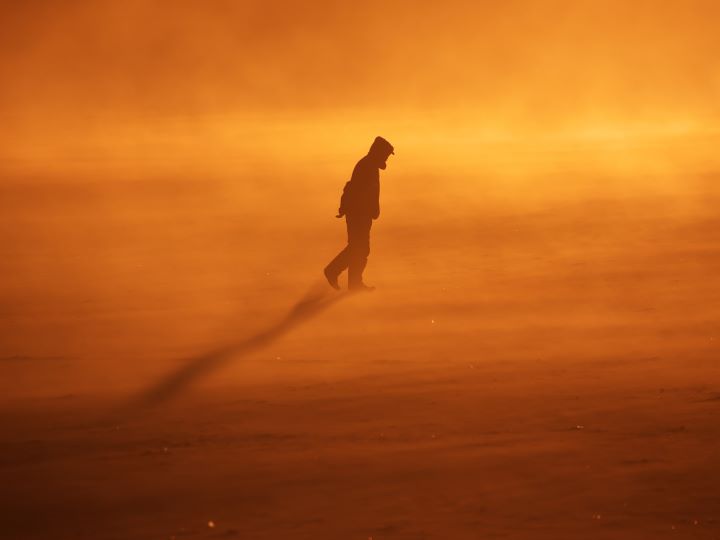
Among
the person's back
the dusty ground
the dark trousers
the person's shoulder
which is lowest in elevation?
the dusty ground

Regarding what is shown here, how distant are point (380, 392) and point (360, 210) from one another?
543 centimetres

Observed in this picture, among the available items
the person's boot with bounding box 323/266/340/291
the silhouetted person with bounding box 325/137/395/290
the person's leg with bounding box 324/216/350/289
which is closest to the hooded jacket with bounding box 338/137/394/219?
the silhouetted person with bounding box 325/137/395/290

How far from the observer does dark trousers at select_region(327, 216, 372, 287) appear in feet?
57.6

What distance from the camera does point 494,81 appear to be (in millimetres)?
71750

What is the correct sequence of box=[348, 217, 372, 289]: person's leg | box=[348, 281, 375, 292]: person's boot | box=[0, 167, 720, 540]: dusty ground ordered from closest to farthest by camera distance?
box=[0, 167, 720, 540]: dusty ground
box=[348, 217, 372, 289]: person's leg
box=[348, 281, 375, 292]: person's boot

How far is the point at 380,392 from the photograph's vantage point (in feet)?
40.6

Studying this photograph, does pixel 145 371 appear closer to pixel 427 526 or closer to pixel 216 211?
pixel 427 526

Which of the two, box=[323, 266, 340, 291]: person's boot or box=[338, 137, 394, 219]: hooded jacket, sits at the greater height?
box=[338, 137, 394, 219]: hooded jacket

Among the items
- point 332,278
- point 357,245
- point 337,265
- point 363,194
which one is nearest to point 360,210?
point 363,194

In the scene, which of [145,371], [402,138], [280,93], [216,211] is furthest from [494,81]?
[145,371]

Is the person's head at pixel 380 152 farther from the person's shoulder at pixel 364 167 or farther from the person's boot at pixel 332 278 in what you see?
the person's boot at pixel 332 278

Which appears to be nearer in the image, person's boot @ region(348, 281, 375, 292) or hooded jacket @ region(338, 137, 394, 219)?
hooded jacket @ region(338, 137, 394, 219)

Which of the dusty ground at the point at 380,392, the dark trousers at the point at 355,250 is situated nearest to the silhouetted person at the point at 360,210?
the dark trousers at the point at 355,250

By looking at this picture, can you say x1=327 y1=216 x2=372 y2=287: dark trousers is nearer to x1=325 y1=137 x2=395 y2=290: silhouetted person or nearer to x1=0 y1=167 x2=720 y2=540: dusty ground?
x1=325 y1=137 x2=395 y2=290: silhouetted person
